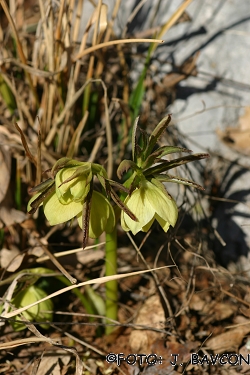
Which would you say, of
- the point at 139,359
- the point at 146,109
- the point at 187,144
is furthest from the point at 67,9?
the point at 139,359

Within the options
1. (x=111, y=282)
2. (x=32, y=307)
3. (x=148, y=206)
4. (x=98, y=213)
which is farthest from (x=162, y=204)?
(x=32, y=307)

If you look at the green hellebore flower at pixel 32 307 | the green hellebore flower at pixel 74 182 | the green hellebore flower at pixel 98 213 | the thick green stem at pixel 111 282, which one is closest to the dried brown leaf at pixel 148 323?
the thick green stem at pixel 111 282

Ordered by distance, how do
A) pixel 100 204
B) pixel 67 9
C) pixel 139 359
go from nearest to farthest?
pixel 100 204, pixel 139 359, pixel 67 9

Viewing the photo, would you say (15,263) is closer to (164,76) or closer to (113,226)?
(113,226)

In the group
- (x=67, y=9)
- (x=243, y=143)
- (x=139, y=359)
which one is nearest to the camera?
(x=139, y=359)

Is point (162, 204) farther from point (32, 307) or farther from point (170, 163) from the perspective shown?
point (32, 307)

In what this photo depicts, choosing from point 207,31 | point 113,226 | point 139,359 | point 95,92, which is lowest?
point 139,359
